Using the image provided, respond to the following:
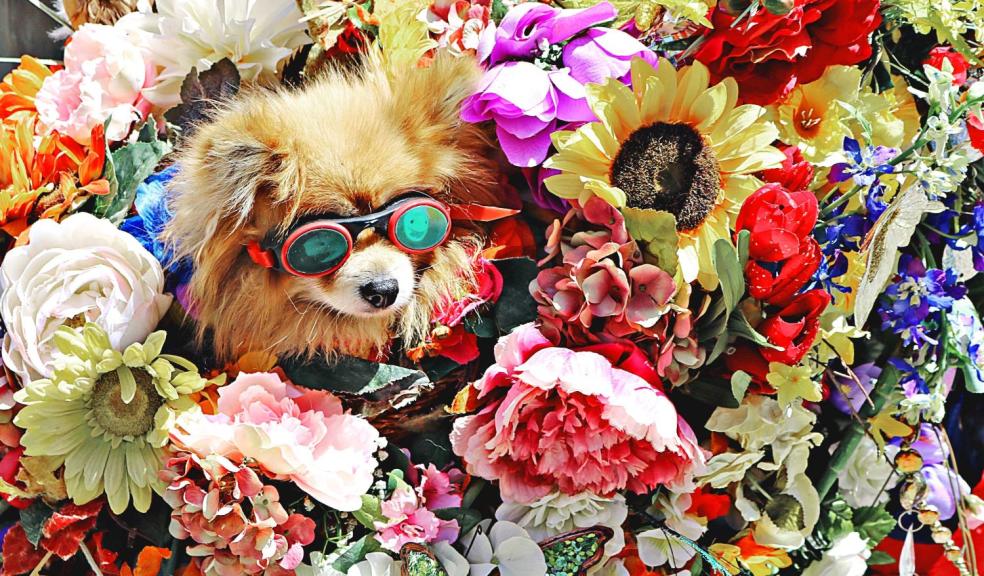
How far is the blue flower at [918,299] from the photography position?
0.87m

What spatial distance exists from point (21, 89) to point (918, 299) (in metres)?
0.95

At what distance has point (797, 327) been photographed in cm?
74

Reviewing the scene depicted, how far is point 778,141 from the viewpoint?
33.6 inches

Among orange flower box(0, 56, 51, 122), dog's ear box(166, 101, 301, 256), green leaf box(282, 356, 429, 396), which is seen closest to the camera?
dog's ear box(166, 101, 301, 256)

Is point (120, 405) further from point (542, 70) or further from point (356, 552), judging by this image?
point (542, 70)

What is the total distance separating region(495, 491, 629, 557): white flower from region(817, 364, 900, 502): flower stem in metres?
0.25

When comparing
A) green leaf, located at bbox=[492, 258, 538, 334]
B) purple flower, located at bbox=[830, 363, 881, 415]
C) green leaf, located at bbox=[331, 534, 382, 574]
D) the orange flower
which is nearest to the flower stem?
purple flower, located at bbox=[830, 363, 881, 415]

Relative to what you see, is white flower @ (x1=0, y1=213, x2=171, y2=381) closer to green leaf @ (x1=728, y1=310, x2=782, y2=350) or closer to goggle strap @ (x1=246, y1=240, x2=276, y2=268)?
goggle strap @ (x1=246, y1=240, x2=276, y2=268)

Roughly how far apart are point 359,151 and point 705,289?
1.07 ft

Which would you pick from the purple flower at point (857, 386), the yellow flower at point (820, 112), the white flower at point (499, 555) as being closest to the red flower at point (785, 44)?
the yellow flower at point (820, 112)

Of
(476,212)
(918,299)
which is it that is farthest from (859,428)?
(476,212)

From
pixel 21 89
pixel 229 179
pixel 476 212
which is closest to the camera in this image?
pixel 229 179

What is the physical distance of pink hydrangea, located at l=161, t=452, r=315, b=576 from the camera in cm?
74

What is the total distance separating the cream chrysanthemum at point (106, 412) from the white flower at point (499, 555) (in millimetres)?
272
